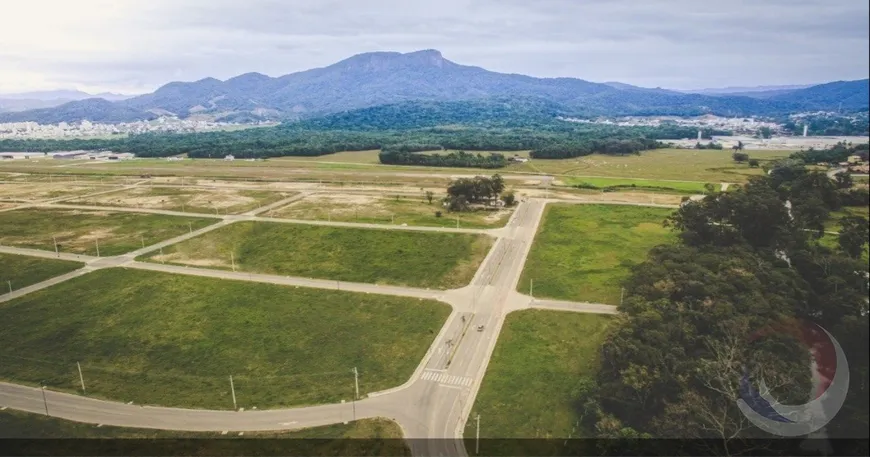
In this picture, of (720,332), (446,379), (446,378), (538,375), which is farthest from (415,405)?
(720,332)

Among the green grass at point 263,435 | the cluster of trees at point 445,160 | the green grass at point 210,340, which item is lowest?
the green grass at point 263,435

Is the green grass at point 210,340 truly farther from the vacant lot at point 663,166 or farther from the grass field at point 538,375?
the vacant lot at point 663,166

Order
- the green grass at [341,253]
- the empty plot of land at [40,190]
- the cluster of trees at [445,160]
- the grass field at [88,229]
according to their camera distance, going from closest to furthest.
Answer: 1. the green grass at [341,253]
2. the grass field at [88,229]
3. the empty plot of land at [40,190]
4. the cluster of trees at [445,160]

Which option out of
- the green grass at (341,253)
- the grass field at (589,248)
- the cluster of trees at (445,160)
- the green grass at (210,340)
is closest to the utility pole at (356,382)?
the green grass at (210,340)

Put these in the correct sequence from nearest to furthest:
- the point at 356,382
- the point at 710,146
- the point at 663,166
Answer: the point at 356,382, the point at 663,166, the point at 710,146

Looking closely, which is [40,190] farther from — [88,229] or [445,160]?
[445,160]

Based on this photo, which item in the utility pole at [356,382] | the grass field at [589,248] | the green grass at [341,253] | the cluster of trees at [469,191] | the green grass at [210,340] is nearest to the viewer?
the utility pole at [356,382]
